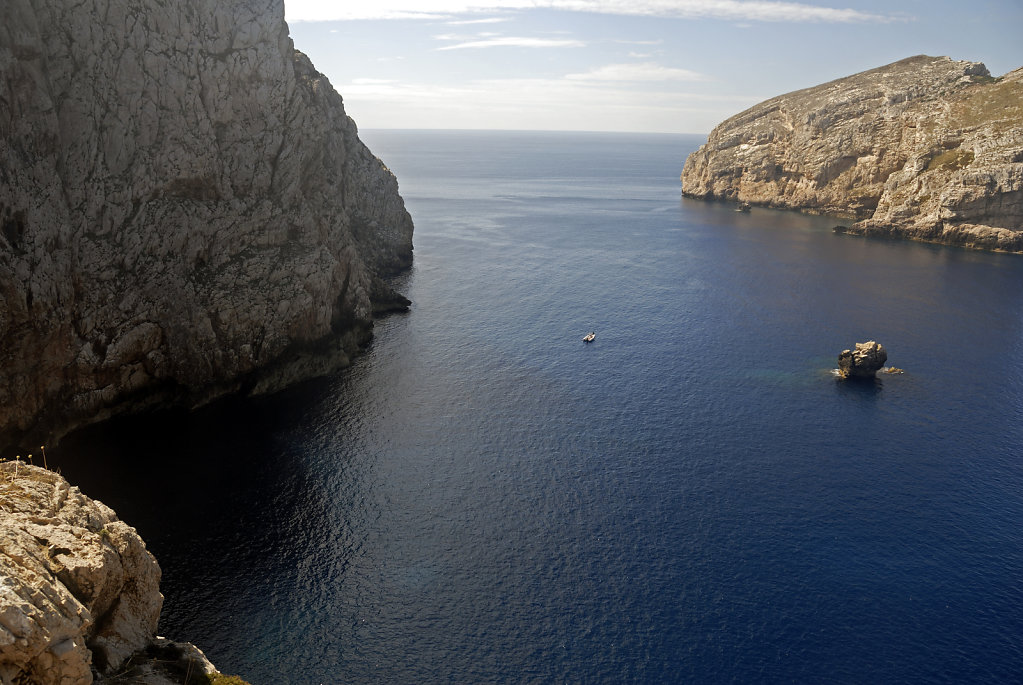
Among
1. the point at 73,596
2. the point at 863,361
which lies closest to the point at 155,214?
the point at 73,596

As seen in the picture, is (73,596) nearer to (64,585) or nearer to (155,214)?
(64,585)

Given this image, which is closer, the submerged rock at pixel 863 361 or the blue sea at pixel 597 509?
the blue sea at pixel 597 509

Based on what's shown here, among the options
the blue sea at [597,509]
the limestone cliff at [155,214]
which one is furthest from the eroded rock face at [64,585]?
the limestone cliff at [155,214]

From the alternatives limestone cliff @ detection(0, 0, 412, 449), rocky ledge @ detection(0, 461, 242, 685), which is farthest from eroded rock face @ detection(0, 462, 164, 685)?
limestone cliff @ detection(0, 0, 412, 449)

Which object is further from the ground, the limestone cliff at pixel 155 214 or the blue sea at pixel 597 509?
the limestone cliff at pixel 155 214

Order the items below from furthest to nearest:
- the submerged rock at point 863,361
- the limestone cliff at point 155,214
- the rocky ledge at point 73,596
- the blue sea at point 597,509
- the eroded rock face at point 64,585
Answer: the submerged rock at point 863,361, the limestone cliff at point 155,214, the blue sea at point 597,509, the rocky ledge at point 73,596, the eroded rock face at point 64,585

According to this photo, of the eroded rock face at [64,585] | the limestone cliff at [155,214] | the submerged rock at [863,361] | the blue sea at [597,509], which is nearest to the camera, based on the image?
the eroded rock face at [64,585]

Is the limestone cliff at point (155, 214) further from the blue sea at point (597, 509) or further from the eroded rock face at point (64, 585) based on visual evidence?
the eroded rock face at point (64, 585)
